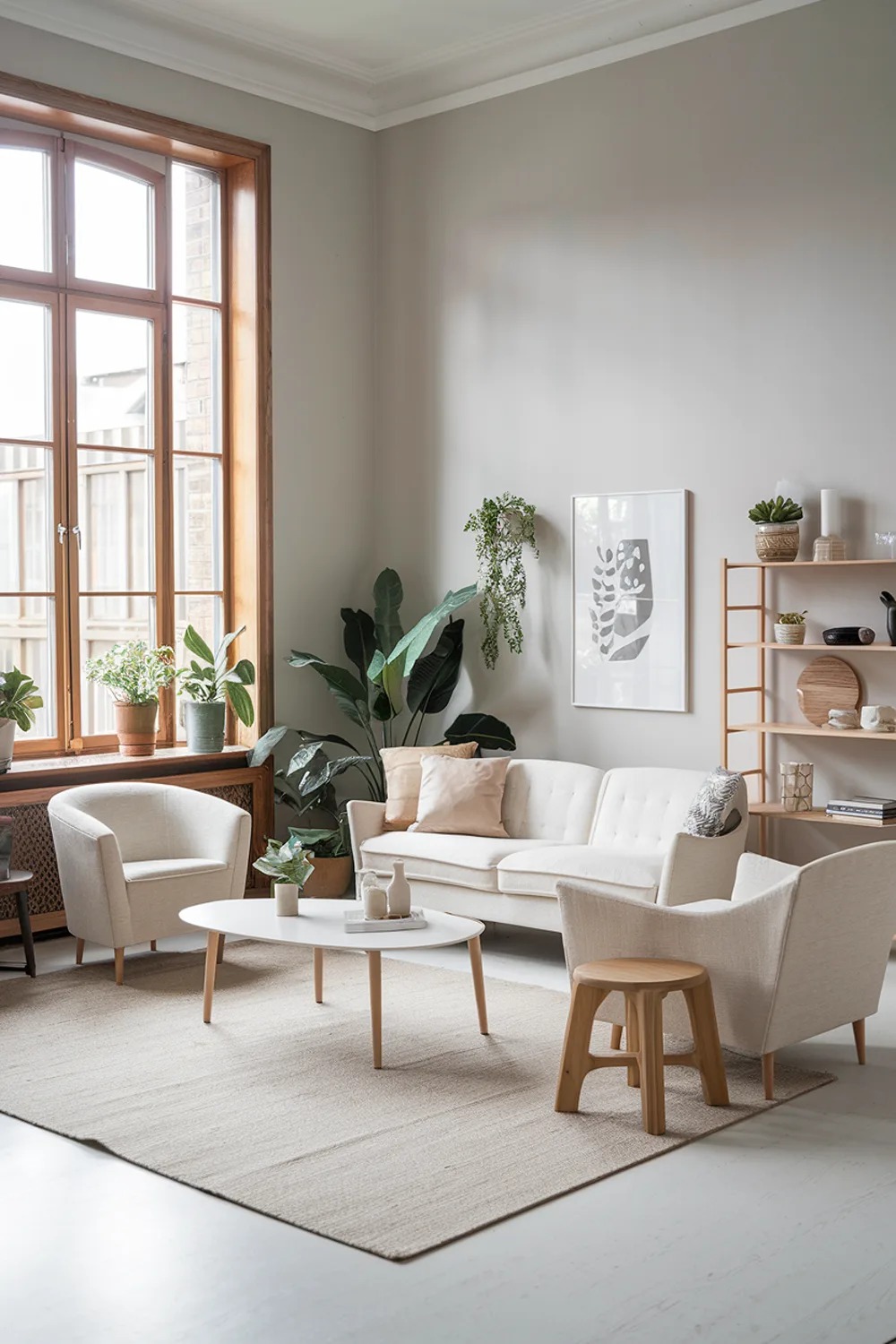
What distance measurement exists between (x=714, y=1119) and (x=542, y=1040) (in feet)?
2.97

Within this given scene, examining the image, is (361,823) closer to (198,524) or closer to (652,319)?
(198,524)

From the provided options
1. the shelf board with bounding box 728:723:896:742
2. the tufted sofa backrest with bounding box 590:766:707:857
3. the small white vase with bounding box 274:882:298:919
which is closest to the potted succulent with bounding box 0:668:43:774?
the small white vase with bounding box 274:882:298:919

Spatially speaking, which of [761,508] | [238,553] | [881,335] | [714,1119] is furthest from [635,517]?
[714,1119]

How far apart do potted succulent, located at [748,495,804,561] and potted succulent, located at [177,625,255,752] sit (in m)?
2.58

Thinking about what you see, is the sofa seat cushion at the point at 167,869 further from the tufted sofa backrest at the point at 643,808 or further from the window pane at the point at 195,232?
the window pane at the point at 195,232

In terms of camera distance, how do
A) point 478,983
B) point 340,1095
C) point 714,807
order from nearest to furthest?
point 340,1095, point 478,983, point 714,807

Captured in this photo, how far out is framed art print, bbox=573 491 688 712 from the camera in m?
6.63

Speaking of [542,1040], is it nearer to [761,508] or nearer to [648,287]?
[761,508]

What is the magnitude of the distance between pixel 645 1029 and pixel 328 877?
3.43m

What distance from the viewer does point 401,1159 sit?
370cm

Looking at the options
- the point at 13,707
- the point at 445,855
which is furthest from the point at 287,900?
the point at 13,707

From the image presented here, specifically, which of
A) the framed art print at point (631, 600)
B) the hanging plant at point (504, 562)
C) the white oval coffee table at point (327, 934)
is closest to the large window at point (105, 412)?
the hanging plant at point (504, 562)

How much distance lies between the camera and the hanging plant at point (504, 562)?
7.22m

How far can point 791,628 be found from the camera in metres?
6.09
